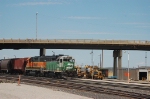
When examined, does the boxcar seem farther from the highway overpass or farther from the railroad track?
the railroad track

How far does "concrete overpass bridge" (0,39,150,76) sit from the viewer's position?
255 ft

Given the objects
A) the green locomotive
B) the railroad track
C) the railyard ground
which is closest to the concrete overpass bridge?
the green locomotive

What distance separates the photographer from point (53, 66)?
1902 inches

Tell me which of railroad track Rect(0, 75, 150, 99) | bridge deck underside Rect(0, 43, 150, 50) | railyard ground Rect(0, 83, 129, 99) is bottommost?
railyard ground Rect(0, 83, 129, 99)

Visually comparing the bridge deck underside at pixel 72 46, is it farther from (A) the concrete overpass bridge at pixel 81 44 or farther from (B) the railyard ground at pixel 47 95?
(B) the railyard ground at pixel 47 95

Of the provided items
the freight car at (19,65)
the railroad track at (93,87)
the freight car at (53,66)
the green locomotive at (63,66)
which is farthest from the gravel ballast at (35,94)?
the freight car at (19,65)

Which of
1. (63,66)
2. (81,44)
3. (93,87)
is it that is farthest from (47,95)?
(81,44)

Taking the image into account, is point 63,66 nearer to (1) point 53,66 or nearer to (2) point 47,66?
(1) point 53,66

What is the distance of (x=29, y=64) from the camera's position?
5878cm

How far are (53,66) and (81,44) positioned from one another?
3279 centimetres

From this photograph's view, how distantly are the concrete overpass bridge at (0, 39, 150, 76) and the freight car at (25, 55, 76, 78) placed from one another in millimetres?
24579

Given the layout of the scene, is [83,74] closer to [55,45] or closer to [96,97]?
[55,45]

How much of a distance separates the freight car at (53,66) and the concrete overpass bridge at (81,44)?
24.6 metres

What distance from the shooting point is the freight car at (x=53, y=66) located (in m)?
46.2
